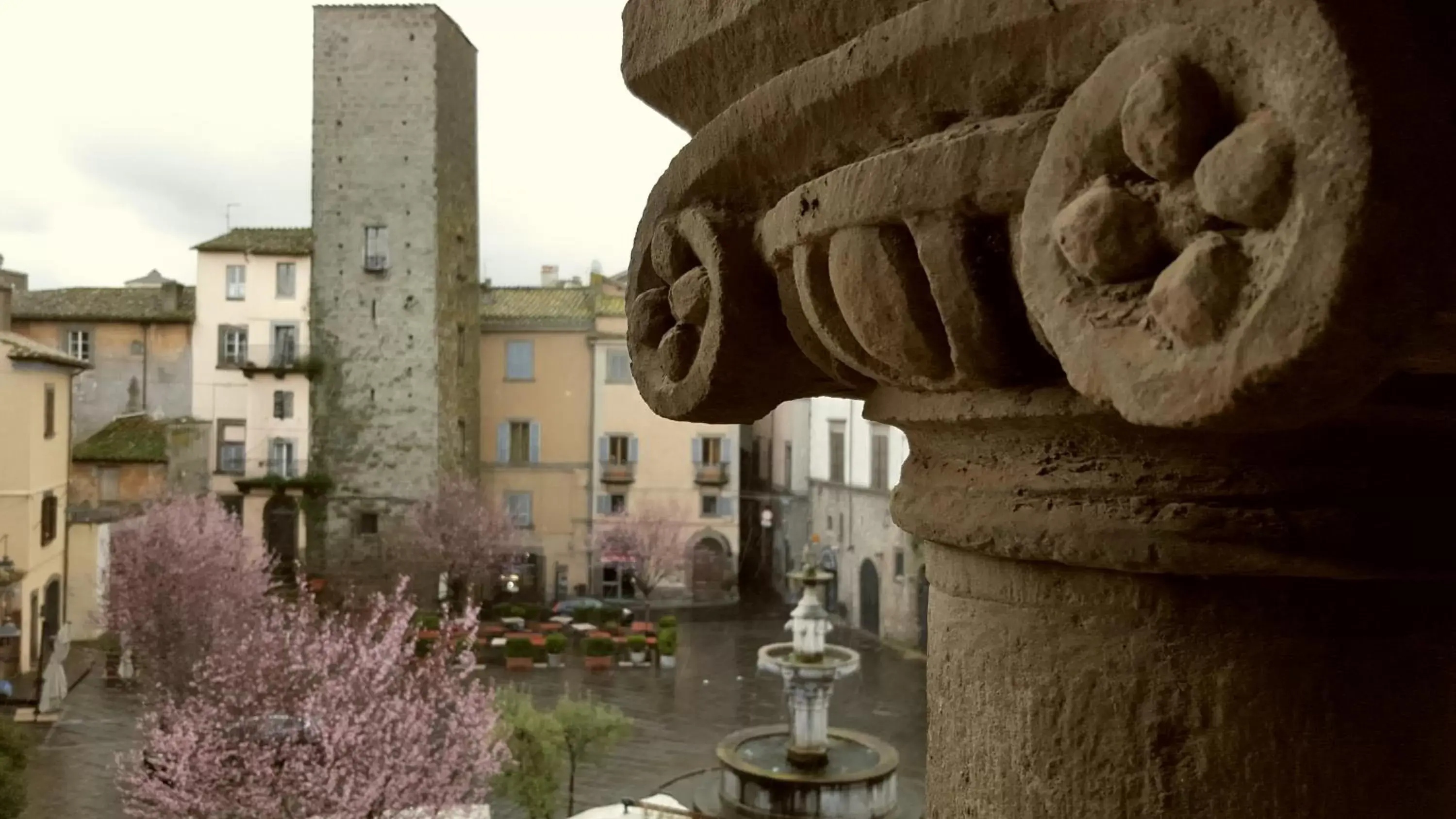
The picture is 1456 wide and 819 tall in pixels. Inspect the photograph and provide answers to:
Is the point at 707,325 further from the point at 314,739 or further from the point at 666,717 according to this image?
the point at 666,717

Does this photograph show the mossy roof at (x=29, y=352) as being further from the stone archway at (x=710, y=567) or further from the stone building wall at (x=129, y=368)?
the stone archway at (x=710, y=567)

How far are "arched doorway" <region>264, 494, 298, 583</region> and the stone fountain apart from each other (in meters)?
11.6

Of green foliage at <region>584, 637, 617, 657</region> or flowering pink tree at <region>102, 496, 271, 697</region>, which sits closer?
flowering pink tree at <region>102, 496, 271, 697</region>

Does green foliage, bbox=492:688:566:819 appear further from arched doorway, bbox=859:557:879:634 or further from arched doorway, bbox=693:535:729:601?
arched doorway, bbox=693:535:729:601

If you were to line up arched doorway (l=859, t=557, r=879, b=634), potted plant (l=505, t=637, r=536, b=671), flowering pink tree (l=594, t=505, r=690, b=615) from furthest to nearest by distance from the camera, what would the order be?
1. flowering pink tree (l=594, t=505, r=690, b=615)
2. arched doorway (l=859, t=557, r=879, b=634)
3. potted plant (l=505, t=637, r=536, b=671)

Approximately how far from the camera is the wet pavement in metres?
10.5

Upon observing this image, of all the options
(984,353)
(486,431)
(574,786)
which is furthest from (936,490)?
(486,431)

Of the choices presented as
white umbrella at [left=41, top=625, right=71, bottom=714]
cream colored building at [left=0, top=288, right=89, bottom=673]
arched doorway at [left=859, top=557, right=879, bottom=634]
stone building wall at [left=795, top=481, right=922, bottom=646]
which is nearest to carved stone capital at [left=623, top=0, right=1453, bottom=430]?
white umbrella at [left=41, top=625, right=71, bottom=714]

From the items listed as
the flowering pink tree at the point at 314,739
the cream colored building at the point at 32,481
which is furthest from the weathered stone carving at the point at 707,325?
the cream colored building at the point at 32,481

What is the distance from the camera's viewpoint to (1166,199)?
84 cm

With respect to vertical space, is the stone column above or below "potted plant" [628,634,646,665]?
above

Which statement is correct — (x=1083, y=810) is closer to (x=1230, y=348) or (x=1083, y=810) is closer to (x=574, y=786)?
(x=1230, y=348)

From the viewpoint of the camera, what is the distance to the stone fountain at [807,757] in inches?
363

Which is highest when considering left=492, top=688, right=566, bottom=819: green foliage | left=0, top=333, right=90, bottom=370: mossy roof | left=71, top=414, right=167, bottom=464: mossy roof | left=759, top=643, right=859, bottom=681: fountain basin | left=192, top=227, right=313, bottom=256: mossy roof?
left=192, top=227, right=313, bottom=256: mossy roof
